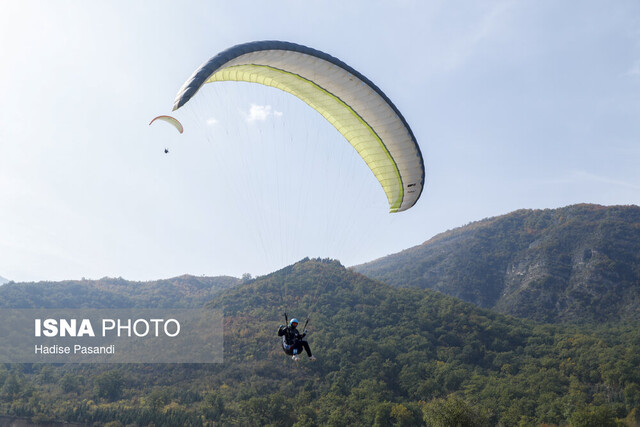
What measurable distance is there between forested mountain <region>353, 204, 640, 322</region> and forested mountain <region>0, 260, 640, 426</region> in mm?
14891

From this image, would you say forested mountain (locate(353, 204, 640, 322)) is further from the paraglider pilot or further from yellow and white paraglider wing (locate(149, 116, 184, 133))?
yellow and white paraglider wing (locate(149, 116, 184, 133))

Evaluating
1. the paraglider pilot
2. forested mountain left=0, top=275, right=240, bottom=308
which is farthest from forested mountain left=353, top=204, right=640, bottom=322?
the paraglider pilot

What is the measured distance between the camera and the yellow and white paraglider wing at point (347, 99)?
41.4ft

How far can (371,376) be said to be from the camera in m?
45.1

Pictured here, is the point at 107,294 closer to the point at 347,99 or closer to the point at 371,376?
the point at 371,376

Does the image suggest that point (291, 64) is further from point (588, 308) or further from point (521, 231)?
point (521, 231)

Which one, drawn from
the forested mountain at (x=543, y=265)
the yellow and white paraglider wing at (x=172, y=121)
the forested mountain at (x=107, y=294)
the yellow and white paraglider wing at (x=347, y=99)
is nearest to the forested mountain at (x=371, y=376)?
the forested mountain at (x=543, y=265)

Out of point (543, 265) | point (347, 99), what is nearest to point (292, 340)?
point (347, 99)

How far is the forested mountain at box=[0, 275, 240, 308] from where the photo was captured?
78000mm

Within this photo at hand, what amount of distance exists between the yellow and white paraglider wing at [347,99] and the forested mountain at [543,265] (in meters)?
70.2

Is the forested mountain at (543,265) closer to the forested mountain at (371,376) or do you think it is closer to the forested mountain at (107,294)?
the forested mountain at (371,376)

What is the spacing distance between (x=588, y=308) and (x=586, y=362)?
3730 centimetres

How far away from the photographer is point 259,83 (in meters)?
14.9

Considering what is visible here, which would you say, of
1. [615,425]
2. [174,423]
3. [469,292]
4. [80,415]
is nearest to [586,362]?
[615,425]
